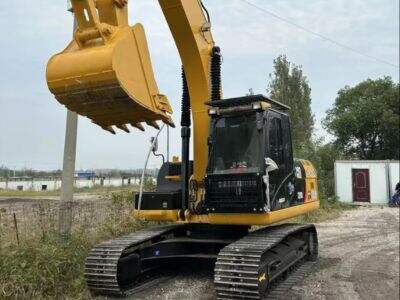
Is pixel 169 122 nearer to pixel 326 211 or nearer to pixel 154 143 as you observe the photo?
pixel 154 143

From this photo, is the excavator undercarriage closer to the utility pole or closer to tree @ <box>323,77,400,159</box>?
the utility pole

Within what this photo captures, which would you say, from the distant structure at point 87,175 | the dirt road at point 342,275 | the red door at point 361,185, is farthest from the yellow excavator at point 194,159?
the distant structure at point 87,175

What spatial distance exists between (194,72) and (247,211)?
7.52ft

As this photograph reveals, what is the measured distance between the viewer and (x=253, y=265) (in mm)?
6391

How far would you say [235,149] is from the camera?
752 centimetres

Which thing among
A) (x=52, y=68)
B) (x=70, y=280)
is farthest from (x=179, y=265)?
(x=52, y=68)

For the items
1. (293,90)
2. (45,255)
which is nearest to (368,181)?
(293,90)

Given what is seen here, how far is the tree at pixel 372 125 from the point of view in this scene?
39656mm

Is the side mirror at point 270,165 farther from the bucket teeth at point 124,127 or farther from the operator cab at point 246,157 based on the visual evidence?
the bucket teeth at point 124,127

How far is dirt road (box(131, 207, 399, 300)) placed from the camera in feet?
24.2

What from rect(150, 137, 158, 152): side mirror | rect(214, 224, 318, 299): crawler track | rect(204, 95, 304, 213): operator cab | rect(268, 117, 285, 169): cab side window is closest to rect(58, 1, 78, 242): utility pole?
rect(150, 137, 158, 152): side mirror

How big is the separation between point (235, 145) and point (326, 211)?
47.1 ft

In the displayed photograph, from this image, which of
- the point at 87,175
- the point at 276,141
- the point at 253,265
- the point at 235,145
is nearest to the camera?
the point at 253,265

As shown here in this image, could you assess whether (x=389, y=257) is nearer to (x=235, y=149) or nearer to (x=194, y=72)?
(x=235, y=149)
